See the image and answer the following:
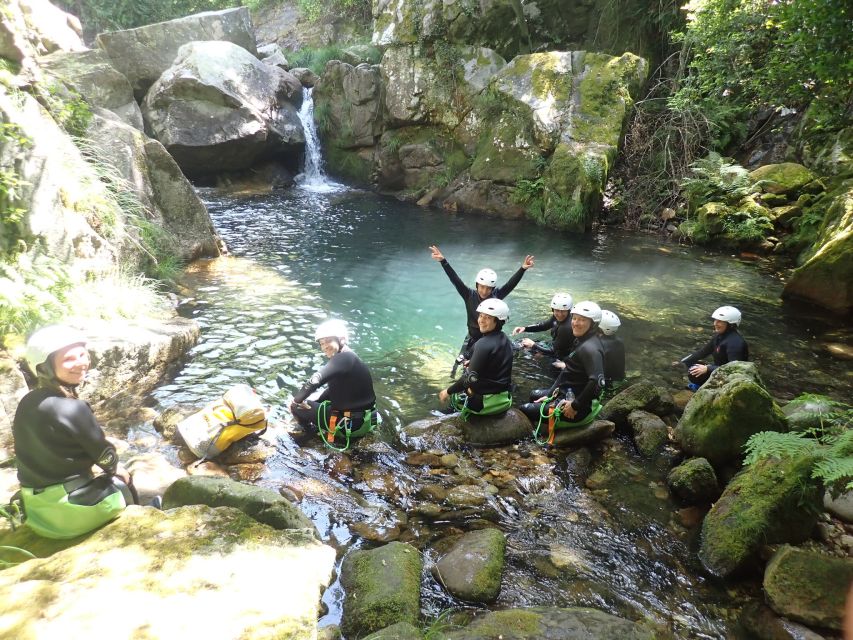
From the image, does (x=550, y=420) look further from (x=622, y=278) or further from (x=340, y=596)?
(x=622, y=278)

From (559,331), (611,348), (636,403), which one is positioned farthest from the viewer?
(559,331)

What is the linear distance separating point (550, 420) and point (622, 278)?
24.5ft

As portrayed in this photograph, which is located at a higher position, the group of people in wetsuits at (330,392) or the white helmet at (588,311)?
the white helmet at (588,311)

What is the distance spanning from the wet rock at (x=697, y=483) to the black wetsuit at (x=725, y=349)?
232cm

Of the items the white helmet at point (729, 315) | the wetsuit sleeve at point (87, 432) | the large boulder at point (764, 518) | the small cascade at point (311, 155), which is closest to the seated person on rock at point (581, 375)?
the large boulder at point (764, 518)

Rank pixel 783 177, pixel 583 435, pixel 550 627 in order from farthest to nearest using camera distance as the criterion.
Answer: pixel 783 177
pixel 583 435
pixel 550 627

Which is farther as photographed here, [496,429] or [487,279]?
[487,279]

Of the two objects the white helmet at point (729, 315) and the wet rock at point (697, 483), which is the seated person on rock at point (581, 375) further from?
the white helmet at point (729, 315)

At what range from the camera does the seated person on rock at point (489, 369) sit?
602 cm

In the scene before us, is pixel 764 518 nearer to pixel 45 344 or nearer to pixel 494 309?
pixel 494 309

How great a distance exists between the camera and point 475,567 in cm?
411

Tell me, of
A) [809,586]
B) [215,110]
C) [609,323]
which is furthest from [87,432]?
[215,110]

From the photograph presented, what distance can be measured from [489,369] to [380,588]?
305cm

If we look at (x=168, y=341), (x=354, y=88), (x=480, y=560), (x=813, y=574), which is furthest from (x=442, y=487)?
(x=354, y=88)
